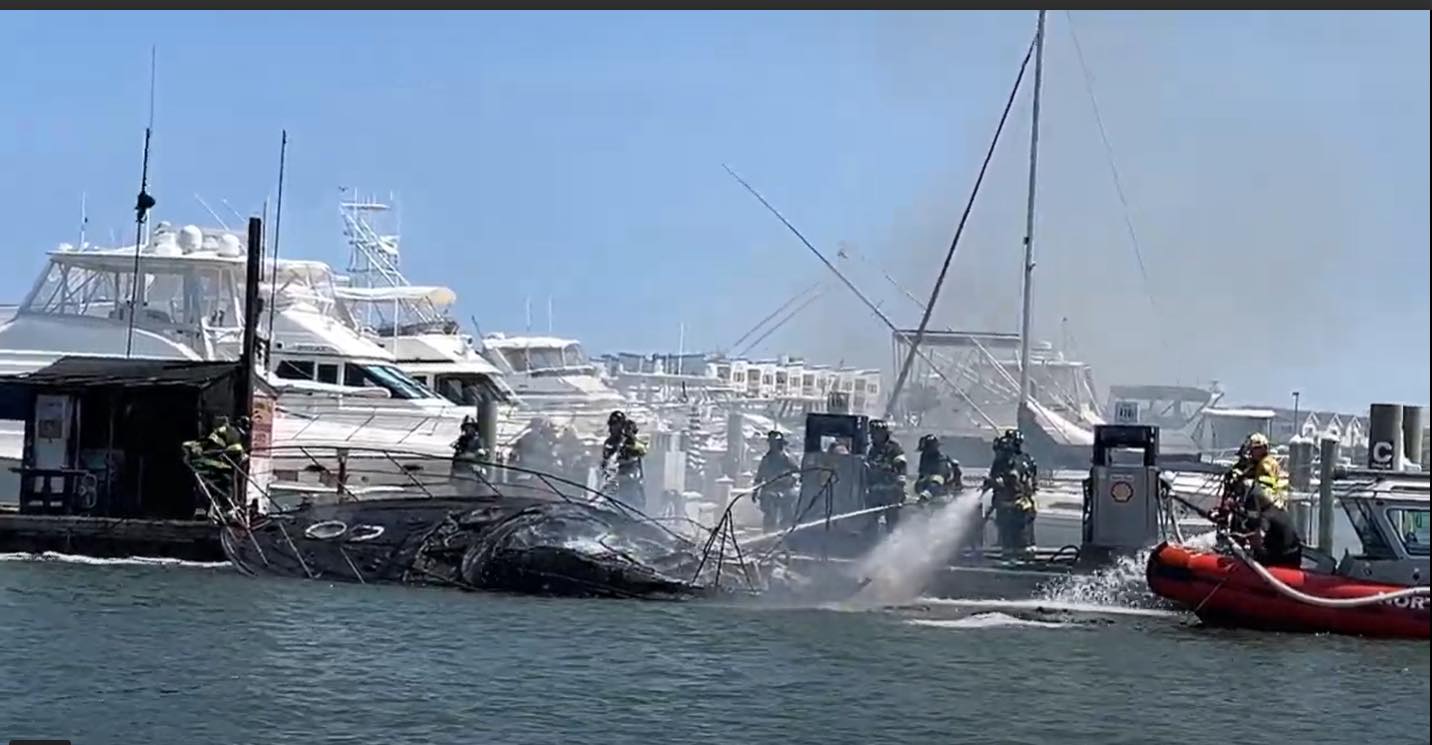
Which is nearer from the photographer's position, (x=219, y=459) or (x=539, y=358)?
(x=219, y=459)

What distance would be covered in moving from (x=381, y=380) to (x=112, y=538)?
12.8m

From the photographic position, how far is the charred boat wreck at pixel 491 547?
25.8m

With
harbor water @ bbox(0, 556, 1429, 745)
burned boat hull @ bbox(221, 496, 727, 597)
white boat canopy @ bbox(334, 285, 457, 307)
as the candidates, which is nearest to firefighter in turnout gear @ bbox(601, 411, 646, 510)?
burned boat hull @ bbox(221, 496, 727, 597)

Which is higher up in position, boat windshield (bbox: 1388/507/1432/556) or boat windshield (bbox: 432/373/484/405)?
boat windshield (bbox: 432/373/484/405)

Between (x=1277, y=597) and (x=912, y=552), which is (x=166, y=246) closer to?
(x=912, y=552)

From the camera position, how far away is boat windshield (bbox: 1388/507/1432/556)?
23.5m

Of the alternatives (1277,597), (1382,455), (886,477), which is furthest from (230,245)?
(1277,597)

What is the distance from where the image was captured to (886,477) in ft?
92.1

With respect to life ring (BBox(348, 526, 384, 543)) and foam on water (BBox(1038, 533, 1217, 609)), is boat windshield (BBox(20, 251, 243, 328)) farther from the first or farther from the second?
foam on water (BBox(1038, 533, 1217, 609))

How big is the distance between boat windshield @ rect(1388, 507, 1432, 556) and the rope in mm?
900

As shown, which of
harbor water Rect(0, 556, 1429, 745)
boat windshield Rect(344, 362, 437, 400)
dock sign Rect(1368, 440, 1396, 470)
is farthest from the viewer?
boat windshield Rect(344, 362, 437, 400)

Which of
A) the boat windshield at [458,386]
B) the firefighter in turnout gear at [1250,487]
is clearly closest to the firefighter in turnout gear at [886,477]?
the firefighter in turnout gear at [1250,487]

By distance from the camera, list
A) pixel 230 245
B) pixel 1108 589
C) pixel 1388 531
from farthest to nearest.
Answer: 1. pixel 230 245
2. pixel 1108 589
3. pixel 1388 531

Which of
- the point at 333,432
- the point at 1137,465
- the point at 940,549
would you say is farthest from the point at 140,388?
the point at 1137,465
